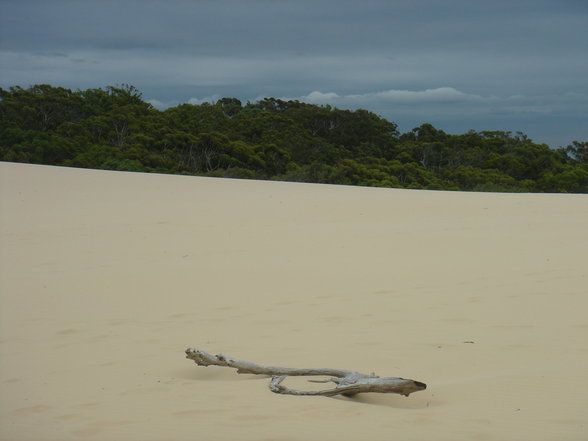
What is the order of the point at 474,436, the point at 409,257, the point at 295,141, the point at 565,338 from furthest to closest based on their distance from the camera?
the point at 295,141, the point at 409,257, the point at 565,338, the point at 474,436

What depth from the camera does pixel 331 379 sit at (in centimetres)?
430

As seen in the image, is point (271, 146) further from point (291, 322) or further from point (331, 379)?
point (331, 379)

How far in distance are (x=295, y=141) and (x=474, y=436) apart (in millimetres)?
44895

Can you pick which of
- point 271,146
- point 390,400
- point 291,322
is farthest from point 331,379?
point 271,146

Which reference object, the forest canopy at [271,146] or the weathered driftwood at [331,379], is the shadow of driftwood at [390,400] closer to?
the weathered driftwood at [331,379]

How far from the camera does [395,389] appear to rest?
Answer: 4051mm

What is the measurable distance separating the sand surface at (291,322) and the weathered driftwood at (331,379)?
0.07 m

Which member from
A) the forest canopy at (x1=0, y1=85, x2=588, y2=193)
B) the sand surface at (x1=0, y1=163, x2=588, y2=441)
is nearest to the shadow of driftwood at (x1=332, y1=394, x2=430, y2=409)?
the sand surface at (x1=0, y1=163, x2=588, y2=441)

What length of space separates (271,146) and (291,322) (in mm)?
37764

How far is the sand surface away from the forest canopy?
2427 centimetres

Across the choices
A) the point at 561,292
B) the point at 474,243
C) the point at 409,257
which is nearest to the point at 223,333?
the point at 561,292

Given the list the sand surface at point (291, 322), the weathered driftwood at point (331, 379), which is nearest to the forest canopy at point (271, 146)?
the sand surface at point (291, 322)

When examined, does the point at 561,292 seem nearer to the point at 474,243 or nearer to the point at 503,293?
the point at 503,293

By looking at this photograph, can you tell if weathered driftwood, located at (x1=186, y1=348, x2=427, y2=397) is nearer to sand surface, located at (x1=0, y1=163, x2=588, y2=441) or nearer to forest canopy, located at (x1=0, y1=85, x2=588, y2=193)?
sand surface, located at (x1=0, y1=163, x2=588, y2=441)
